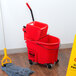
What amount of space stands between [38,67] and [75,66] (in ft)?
2.15

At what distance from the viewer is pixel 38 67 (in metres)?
2.07

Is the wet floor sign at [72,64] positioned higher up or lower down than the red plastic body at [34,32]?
lower down

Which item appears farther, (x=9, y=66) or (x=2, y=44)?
(x=2, y=44)

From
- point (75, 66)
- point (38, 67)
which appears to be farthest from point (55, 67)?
point (75, 66)

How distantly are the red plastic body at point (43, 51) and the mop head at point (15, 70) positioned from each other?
21 cm

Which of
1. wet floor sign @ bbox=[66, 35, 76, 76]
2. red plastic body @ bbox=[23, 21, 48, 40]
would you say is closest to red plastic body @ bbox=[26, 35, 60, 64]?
red plastic body @ bbox=[23, 21, 48, 40]

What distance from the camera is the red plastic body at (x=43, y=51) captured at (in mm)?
1901

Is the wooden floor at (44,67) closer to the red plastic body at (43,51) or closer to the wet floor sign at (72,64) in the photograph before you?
the red plastic body at (43,51)

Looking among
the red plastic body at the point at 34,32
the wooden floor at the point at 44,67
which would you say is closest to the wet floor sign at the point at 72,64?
the wooden floor at the point at 44,67

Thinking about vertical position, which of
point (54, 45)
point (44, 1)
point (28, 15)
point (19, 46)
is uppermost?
point (44, 1)

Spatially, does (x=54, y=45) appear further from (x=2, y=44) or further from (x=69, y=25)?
(x=2, y=44)

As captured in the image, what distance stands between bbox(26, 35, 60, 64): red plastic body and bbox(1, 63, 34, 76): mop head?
0.21 meters

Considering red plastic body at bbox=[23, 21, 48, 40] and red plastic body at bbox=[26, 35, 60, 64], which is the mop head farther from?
red plastic body at bbox=[23, 21, 48, 40]

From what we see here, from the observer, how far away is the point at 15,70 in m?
1.94
